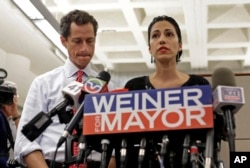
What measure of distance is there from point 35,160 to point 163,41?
525 mm

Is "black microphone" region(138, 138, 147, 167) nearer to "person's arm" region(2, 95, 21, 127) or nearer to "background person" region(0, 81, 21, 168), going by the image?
Answer: "background person" region(0, 81, 21, 168)

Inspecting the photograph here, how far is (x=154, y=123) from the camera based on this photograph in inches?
37.1

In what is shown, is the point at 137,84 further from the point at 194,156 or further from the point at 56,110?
the point at 194,156

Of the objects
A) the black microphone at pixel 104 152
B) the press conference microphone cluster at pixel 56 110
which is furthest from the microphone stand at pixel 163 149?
the press conference microphone cluster at pixel 56 110

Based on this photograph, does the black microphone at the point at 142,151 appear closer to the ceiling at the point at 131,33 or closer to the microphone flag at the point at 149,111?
the microphone flag at the point at 149,111

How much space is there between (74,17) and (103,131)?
1.88 feet

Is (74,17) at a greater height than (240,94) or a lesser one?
greater

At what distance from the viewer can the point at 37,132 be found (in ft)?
3.37

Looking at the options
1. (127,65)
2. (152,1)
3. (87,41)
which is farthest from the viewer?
(127,65)

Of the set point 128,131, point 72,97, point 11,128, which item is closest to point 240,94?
point 128,131

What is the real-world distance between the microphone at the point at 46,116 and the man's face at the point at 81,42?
0.33 m

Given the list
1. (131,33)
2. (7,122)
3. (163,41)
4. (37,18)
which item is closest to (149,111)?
(163,41)

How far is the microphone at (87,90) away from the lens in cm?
99

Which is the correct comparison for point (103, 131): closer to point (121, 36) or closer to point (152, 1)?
point (152, 1)
